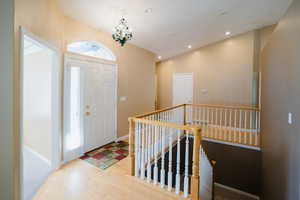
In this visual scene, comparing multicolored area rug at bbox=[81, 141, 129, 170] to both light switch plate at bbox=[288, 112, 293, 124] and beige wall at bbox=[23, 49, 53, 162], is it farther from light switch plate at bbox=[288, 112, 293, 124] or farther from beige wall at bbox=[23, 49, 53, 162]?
light switch plate at bbox=[288, 112, 293, 124]

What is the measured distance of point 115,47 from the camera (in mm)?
3652

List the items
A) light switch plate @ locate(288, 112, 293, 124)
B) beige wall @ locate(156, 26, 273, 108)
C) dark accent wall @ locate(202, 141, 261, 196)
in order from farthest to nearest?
beige wall @ locate(156, 26, 273, 108)
dark accent wall @ locate(202, 141, 261, 196)
light switch plate @ locate(288, 112, 293, 124)

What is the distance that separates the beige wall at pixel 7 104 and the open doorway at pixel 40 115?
0.45 metres

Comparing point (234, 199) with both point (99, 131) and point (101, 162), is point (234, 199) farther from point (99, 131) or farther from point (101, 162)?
point (99, 131)

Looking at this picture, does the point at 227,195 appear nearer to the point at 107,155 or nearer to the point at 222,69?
the point at 107,155

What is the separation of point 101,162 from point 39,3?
8.99ft

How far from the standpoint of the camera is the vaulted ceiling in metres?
2.54

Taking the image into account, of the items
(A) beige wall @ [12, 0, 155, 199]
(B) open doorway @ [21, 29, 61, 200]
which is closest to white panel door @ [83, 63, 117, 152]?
(A) beige wall @ [12, 0, 155, 199]

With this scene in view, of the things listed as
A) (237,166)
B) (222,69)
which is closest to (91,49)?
(222,69)

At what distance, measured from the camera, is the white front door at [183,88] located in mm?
6004

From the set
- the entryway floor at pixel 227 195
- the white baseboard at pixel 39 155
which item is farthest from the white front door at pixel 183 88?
the white baseboard at pixel 39 155

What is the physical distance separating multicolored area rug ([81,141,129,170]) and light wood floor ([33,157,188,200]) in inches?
6.6

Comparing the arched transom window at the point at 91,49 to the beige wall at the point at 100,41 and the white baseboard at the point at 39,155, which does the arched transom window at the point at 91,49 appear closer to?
the beige wall at the point at 100,41

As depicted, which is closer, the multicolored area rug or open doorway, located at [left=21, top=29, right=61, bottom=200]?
open doorway, located at [left=21, top=29, right=61, bottom=200]
